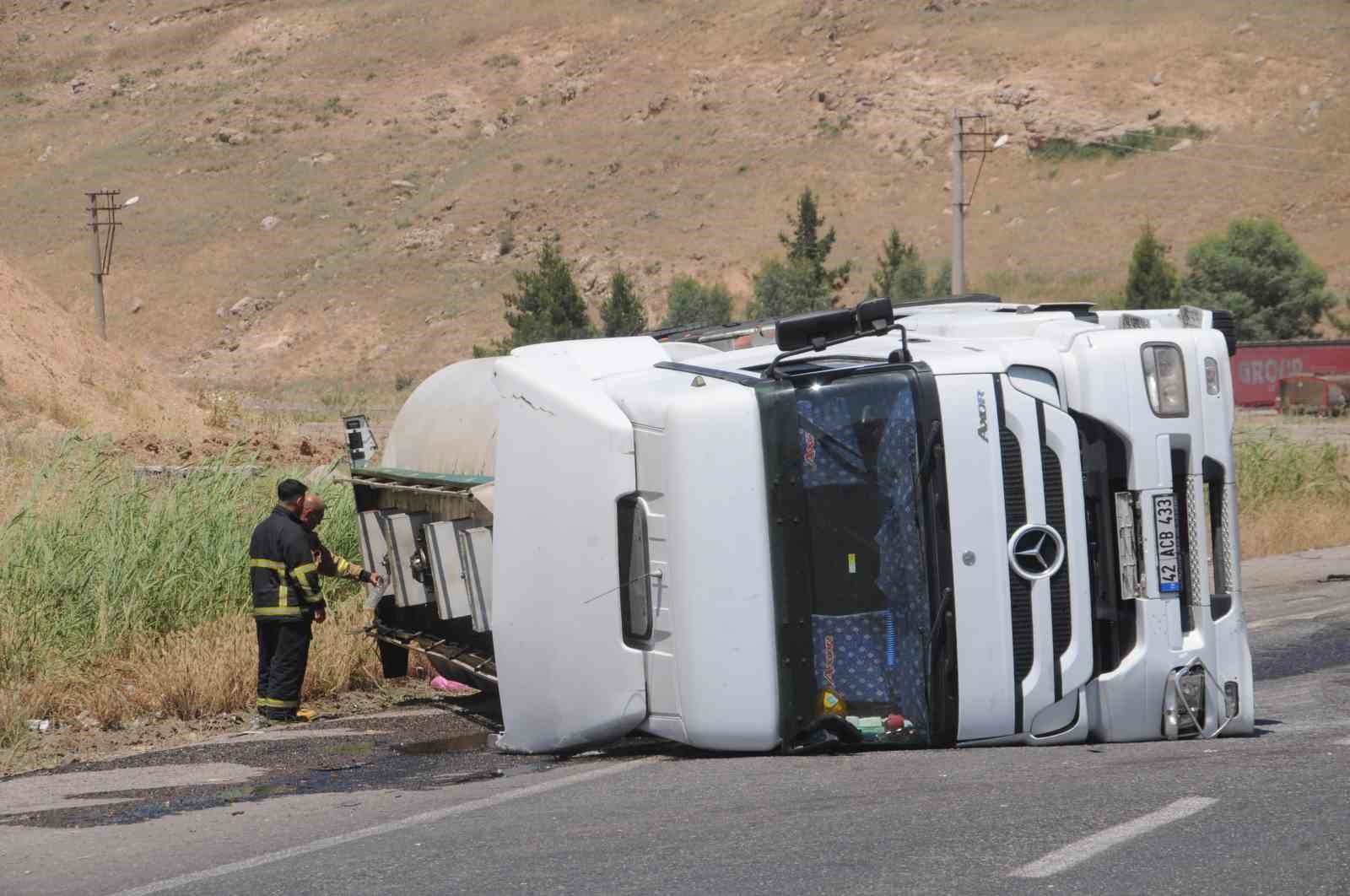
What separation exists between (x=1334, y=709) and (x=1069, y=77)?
8349cm

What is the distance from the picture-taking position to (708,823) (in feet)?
19.6

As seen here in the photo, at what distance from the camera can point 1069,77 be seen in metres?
87.2

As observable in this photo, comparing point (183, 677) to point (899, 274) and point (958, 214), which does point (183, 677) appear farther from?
point (899, 274)

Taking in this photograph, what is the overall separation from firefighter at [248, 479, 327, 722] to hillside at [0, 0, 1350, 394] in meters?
60.2

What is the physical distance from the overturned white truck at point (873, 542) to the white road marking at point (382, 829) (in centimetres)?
22

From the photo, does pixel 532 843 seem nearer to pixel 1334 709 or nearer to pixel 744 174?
pixel 1334 709

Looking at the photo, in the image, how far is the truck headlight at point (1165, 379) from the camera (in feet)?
22.5

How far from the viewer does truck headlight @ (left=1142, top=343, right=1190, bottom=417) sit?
22.5ft

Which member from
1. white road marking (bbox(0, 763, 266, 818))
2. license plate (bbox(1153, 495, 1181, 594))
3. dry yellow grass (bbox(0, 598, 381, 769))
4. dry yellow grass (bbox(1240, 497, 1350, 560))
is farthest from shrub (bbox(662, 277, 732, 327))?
license plate (bbox(1153, 495, 1181, 594))

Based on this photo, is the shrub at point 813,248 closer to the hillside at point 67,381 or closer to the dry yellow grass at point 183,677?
the hillside at point 67,381

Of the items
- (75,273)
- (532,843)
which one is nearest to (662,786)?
(532,843)

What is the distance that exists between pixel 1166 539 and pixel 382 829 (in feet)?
11.3

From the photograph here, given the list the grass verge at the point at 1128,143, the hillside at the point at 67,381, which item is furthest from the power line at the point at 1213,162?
the hillside at the point at 67,381

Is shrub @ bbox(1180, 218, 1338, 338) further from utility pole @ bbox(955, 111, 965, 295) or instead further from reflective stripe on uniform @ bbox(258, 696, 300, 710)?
reflective stripe on uniform @ bbox(258, 696, 300, 710)
